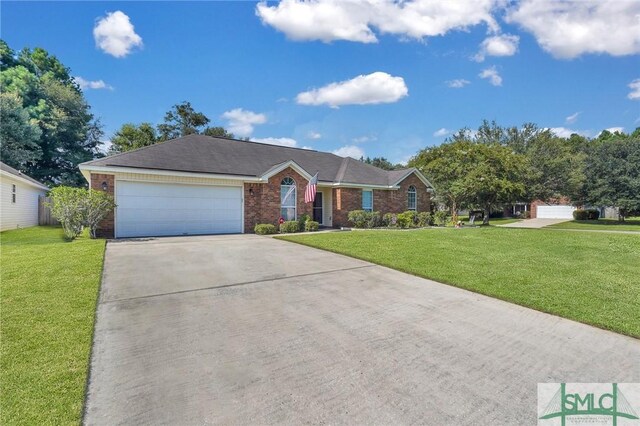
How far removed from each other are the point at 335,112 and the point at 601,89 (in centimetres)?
1770

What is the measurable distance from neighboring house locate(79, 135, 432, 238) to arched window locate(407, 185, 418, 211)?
1.81ft

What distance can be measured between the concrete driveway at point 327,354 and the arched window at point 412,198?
1690 cm

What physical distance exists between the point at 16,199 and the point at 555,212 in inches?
2111

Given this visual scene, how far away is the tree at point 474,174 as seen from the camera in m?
21.4

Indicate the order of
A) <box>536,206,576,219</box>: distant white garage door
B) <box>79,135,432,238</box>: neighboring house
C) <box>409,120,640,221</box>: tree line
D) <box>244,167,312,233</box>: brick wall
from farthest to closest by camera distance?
<box>536,206,576,219</box>: distant white garage door < <box>409,120,640,221</box>: tree line < <box>244,167,312,233</box>: brick wall < <box>79,135,432,238</box>: neighboring house

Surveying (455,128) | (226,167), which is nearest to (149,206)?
(226,167)

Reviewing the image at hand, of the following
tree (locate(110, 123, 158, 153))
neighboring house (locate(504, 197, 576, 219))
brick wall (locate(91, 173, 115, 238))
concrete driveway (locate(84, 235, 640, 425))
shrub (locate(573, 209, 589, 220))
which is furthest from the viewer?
neighboring house (locate(504, 197, 576, 219))

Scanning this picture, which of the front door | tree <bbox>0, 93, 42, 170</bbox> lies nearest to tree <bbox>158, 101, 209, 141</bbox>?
tree <bbox>0, 93, 42, 170</bbox>

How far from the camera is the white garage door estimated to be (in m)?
13.0

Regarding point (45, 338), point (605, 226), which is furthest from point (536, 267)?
point (605, 226)

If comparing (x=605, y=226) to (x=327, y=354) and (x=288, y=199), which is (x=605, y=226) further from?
(x=327, y=354)

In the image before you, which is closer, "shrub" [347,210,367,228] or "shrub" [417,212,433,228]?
"shrub" [347,210,367,228]

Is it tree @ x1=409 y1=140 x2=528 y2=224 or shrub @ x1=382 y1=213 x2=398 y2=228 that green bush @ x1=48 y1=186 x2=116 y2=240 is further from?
tree @ x1=409 y1=140 x2=528 y2=224

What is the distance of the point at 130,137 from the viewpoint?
3180 cm
